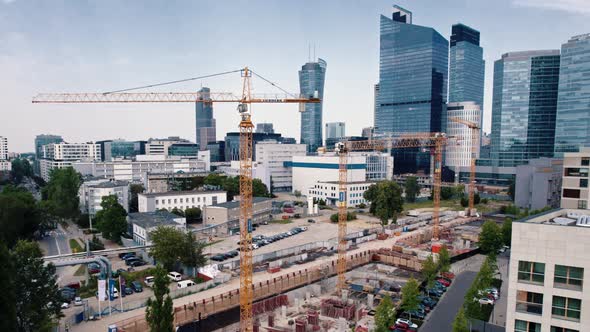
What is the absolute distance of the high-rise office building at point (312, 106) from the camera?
15850cm

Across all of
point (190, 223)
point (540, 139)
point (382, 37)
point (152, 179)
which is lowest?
point (190, 223)

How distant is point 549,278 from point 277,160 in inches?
2506

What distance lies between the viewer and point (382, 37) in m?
105

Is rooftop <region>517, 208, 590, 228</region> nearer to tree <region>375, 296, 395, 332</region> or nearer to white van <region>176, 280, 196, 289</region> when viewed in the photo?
tree <region>375, 296, 395, 332</region>

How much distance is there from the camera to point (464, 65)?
120 m

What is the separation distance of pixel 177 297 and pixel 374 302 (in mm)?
10897

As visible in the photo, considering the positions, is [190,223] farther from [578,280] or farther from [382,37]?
[382,37]

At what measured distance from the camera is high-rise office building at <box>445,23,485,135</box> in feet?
394

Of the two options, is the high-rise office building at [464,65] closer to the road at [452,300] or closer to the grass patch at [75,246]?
the road at [452,300]

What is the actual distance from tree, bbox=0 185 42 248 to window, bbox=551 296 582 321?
110ft

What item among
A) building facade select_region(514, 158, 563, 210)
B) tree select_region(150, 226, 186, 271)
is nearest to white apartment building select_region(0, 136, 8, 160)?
tree select_region(150, 226, 186, 271)

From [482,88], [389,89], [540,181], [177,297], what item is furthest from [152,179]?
[482,88]

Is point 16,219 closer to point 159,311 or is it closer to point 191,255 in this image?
point 191,255

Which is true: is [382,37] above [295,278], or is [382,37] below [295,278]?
above
